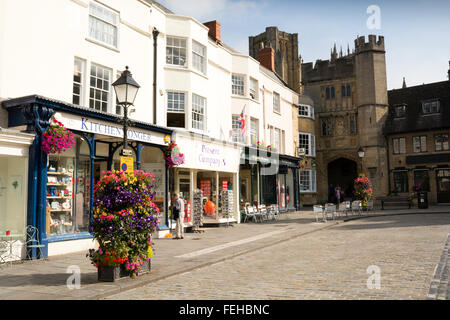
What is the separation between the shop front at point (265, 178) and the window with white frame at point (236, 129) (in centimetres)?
71

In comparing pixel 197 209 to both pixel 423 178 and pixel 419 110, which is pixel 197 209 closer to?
pixel 423 178

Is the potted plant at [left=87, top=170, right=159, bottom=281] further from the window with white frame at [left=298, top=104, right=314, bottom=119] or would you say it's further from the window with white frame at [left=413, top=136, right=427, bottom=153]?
the window with white frame at [left=413, top=136, right=427, bottom=153]

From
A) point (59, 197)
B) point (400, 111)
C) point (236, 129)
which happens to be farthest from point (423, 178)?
point (59, 197)

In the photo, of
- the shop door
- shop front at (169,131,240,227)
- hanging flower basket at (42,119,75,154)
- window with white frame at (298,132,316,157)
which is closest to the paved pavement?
hanging flower basket at (42,119,75,154)

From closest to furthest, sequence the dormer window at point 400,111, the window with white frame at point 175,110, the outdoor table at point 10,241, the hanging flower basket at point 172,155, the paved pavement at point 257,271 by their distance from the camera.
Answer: the paved pavement at point 257,271 < the outdoor table at point 10,241 < the hanging flower basket at point 172,155 < the window with white frame at point 175,110 < the dormer window at point 400,111

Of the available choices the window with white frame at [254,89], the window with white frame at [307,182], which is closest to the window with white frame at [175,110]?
the window with white frame at [254,89]

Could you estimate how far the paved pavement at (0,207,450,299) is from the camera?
6.43m

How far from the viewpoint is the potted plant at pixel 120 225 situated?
7551mm

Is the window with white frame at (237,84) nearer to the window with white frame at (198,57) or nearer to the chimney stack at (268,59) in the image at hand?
the window with white frame at (198,57)

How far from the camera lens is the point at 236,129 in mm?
22625

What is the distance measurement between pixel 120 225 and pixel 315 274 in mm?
3972

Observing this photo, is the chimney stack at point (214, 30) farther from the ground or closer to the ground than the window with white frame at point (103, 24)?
farther from the ground

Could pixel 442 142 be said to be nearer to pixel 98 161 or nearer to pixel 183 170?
pixel 183 170

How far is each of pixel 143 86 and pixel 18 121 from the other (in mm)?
6160
